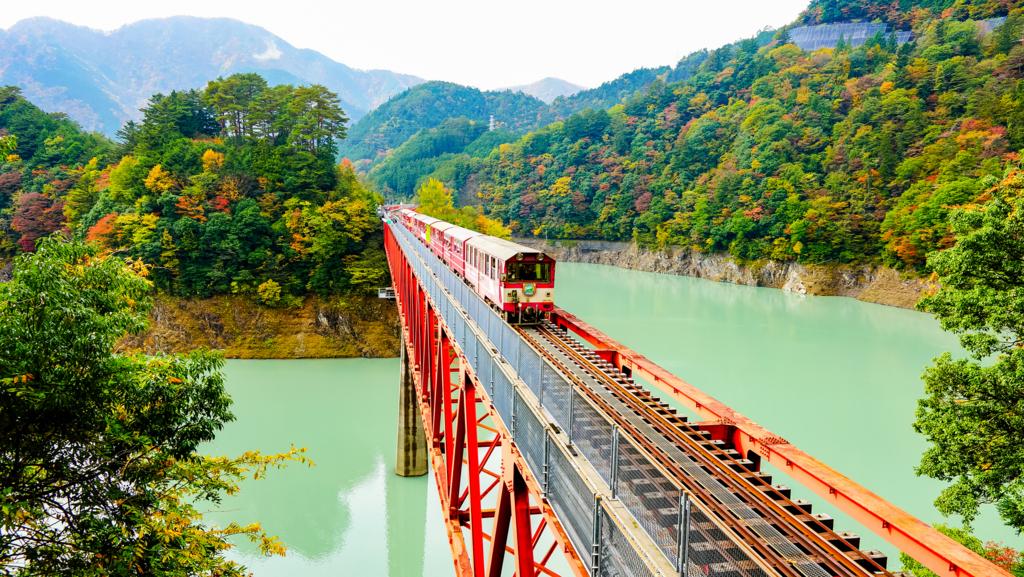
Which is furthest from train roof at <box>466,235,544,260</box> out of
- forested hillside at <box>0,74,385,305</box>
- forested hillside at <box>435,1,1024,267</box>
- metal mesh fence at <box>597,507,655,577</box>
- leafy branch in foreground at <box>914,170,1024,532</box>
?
forested hillside at <box>435,1,1024,267</box>

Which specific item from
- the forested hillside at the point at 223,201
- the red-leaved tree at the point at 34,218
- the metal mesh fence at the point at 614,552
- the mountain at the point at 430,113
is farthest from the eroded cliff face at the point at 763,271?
the mountain at the point at 430,113

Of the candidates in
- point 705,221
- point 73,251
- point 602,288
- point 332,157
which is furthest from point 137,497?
point 705,221

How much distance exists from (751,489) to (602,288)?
162ft

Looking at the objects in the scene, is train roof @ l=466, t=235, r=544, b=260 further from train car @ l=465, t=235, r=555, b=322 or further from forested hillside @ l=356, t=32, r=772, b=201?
forested hillside @ l=356, t=32, r=772, b=201

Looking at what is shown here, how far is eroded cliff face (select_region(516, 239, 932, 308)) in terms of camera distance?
43.9 metres

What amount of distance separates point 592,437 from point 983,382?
7.34 m

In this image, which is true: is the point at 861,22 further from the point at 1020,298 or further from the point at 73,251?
the point at 73,251

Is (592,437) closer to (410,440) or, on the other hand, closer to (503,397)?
(503,397)

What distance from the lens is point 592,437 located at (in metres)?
5.57

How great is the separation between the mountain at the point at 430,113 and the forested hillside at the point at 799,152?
62.8m

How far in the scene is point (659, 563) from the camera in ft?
11.6

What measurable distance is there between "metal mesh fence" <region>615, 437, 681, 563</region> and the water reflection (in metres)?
11.9

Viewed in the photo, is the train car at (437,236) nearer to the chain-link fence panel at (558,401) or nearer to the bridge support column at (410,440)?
the bridge support column at (410,440)

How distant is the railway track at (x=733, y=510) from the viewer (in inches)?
159
